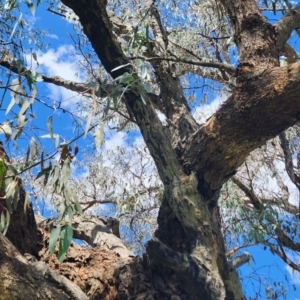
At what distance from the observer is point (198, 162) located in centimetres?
263

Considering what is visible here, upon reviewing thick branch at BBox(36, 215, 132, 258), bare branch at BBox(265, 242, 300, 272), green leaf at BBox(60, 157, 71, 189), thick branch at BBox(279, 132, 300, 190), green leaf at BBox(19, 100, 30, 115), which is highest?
thick branch at BBox(279, 132, 300, 190)

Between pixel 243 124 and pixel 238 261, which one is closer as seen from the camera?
pixel 243 124

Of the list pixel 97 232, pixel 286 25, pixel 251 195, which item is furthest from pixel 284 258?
pixel 286 25

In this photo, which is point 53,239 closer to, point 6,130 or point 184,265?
point 6,130

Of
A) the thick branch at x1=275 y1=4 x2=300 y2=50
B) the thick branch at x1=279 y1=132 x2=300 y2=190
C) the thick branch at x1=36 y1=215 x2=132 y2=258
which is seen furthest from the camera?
the thick branch at x1=279 y1=132 x2=300 y2=190

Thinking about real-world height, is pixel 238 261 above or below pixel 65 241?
above

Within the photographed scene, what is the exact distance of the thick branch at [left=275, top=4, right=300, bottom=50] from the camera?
9.16 ft

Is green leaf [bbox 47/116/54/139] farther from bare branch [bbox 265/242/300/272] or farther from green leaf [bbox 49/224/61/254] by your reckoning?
bare branch [bbox 265/242/300/272]

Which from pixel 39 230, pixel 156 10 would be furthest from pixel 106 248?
pixel 156 10

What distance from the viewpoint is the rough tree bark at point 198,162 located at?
2336 millimetres

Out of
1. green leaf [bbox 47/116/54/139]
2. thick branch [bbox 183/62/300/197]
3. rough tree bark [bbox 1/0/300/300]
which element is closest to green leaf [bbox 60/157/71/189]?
green leaf [bbox 47/116/54/139]

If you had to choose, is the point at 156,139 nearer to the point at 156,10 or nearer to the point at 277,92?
the point at 277,92

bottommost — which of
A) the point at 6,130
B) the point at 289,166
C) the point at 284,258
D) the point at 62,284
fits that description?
the point at 62,284

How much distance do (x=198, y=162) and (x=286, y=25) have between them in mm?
879
